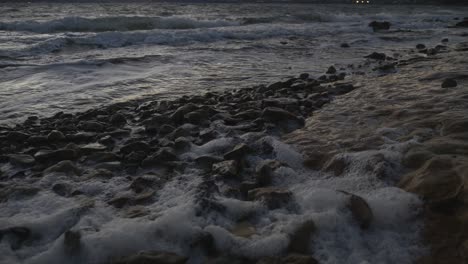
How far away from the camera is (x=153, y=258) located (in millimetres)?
2547

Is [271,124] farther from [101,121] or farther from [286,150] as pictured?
[101,121]

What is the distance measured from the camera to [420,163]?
11.7 ft

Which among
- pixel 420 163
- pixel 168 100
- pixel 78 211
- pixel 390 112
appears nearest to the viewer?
pixel 78 211

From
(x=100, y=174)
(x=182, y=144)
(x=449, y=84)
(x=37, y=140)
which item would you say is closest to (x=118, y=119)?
(x=37, y=140)

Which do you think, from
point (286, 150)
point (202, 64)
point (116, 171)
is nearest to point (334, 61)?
point (202, 64)

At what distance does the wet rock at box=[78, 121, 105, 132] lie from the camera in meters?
5.54

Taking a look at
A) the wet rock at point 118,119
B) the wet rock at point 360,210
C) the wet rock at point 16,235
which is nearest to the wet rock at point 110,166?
the wet rock at point 16,235

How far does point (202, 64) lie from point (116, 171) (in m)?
7.39

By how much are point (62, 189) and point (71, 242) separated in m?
1.10

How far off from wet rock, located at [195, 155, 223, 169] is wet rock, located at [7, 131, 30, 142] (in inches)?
93.0

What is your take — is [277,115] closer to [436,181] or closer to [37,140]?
[436,181]

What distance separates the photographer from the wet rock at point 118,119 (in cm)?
592

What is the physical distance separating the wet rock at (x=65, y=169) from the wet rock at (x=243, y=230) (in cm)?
194

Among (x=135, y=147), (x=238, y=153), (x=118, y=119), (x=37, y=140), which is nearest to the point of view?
(x=238, y=153)
